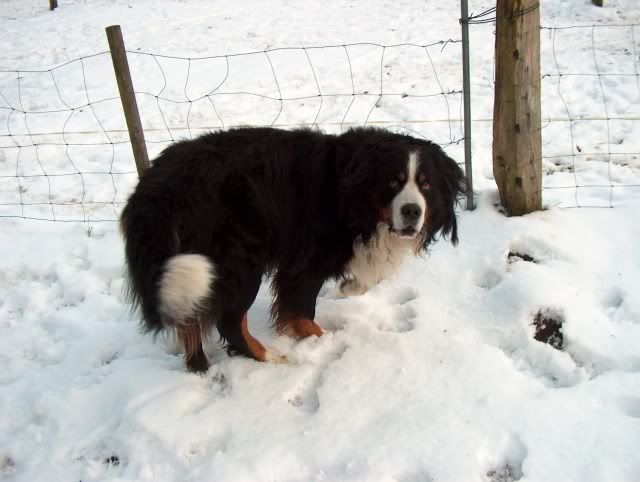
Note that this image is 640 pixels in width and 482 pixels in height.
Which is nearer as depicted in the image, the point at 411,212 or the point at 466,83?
the point at 411,212

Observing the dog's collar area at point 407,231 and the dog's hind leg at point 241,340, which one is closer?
the dog's collar area at point 407,231

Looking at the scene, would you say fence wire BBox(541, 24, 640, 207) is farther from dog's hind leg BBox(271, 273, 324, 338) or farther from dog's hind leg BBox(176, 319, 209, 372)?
dog's hind leg BBox(176, 319, 209, 372)

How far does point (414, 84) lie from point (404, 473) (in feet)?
16.4

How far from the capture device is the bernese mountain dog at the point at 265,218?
7.21 feet

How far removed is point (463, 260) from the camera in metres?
3.32

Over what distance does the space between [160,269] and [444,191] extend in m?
1.39

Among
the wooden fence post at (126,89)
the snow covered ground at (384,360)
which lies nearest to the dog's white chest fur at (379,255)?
the snow covered ground at (384,360)

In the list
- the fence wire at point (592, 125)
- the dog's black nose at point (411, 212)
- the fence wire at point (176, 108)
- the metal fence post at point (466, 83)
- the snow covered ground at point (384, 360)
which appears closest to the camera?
the snow covered ground at point (384, 360)

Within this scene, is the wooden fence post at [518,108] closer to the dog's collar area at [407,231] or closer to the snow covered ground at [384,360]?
the snow covered ground at [384,360]

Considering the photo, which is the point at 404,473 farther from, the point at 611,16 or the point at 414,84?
the point at 611,16

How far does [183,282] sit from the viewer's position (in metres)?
2.02

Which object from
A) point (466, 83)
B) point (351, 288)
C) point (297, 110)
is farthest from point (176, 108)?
point (351, 288)

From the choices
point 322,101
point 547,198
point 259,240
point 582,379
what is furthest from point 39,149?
point 582,379

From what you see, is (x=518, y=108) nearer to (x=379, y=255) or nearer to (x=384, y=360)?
(x=379, y=255)
